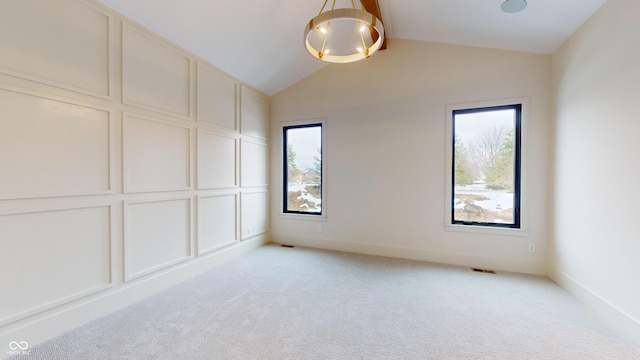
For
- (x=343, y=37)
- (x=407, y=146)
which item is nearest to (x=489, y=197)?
(x=407, y=146)

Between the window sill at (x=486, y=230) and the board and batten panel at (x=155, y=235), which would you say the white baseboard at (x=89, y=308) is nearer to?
the board and batten panel at (x=155, y=235)

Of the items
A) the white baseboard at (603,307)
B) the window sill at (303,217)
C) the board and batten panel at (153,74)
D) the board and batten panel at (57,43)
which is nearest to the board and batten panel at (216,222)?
the window sill at (303,217)

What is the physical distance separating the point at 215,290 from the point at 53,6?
2763mm

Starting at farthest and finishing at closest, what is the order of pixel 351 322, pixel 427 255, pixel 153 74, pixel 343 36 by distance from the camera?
pixel 427 255
pixel 343 36
pixel 153 74
pixel 351 322

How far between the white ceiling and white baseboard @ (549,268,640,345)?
2.63 metres

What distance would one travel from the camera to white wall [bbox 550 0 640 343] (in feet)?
6.33

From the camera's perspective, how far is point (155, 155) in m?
2.64

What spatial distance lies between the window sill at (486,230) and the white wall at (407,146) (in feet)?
0.09

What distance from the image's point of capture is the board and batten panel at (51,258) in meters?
1.72

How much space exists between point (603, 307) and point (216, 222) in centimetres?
413

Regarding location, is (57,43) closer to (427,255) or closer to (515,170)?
(427,255)

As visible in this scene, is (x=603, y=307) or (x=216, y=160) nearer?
(x=603, y=307)

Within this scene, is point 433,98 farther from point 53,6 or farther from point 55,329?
point 55,329

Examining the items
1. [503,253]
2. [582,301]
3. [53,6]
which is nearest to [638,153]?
[582,301]
